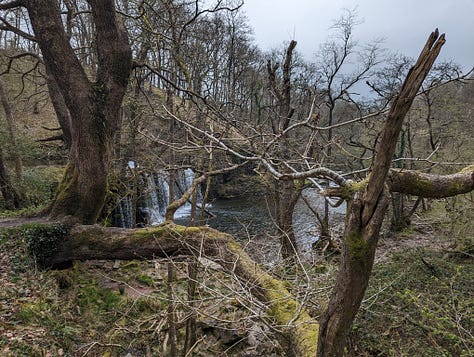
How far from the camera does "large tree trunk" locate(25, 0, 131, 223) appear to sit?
17.5 feet

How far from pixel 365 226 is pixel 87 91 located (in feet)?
18.3

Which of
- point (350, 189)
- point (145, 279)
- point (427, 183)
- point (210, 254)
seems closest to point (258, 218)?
point (145, 279)

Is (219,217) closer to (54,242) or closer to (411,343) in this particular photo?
(54,242)

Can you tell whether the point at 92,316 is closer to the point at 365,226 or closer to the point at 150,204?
the point at 365,226

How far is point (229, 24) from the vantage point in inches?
811

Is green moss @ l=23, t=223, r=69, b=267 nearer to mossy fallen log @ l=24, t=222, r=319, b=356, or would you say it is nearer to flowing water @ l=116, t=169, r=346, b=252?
mossy fallen log @ l=24, t=222, r=319, b=356

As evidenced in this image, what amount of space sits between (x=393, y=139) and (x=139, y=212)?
1363cm

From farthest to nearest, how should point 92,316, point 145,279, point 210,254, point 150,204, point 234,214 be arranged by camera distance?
point 234,214 < point 150,204 < point 145,279 < point 210,254 < point 92,316

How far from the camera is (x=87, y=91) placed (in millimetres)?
5641

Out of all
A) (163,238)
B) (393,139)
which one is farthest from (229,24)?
(393,139)

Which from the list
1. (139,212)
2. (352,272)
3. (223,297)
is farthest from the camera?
(139,212)

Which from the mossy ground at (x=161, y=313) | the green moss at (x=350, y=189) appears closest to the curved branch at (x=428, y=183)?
the green moss at (x=350, y=189)

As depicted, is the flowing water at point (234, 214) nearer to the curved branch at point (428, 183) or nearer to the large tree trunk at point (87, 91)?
the large tree trunk at point (87, 91)

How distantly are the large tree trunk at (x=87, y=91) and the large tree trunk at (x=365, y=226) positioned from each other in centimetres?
528
